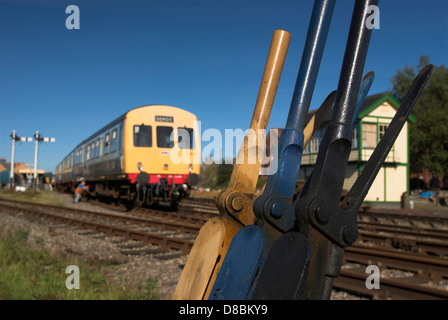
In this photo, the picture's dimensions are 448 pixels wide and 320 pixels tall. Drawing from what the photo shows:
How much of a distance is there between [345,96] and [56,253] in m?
7.50

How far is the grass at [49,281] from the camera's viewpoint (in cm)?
458

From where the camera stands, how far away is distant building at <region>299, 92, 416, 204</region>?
22119mm

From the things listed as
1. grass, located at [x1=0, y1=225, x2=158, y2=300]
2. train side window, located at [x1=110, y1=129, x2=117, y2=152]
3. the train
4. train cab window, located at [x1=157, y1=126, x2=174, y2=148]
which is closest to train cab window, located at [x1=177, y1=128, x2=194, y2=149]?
the train

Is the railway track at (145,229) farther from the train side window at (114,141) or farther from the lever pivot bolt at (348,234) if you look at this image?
the lever pivot bolt at (348,234)

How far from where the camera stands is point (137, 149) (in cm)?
1407

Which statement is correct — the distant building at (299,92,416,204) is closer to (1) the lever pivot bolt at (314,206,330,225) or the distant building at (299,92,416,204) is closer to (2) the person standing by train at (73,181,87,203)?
(2) the person standing by train at (73,181,87,203)

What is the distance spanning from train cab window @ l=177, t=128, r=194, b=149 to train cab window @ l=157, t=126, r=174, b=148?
33 centimetres

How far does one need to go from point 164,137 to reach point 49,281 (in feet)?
31.8

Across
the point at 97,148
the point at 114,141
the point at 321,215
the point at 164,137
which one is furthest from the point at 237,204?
the point at 97,148

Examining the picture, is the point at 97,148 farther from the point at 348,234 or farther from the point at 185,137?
the point at 348,234

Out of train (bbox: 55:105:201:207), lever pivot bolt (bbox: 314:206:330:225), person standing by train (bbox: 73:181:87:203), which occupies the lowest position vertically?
person standing by train (bbox: 73:181:87:203)

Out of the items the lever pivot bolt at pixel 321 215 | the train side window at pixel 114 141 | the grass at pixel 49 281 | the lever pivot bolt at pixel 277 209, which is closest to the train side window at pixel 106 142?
the train side window at pixel 114 141

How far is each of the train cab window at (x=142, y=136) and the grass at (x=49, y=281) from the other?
24.2ft
